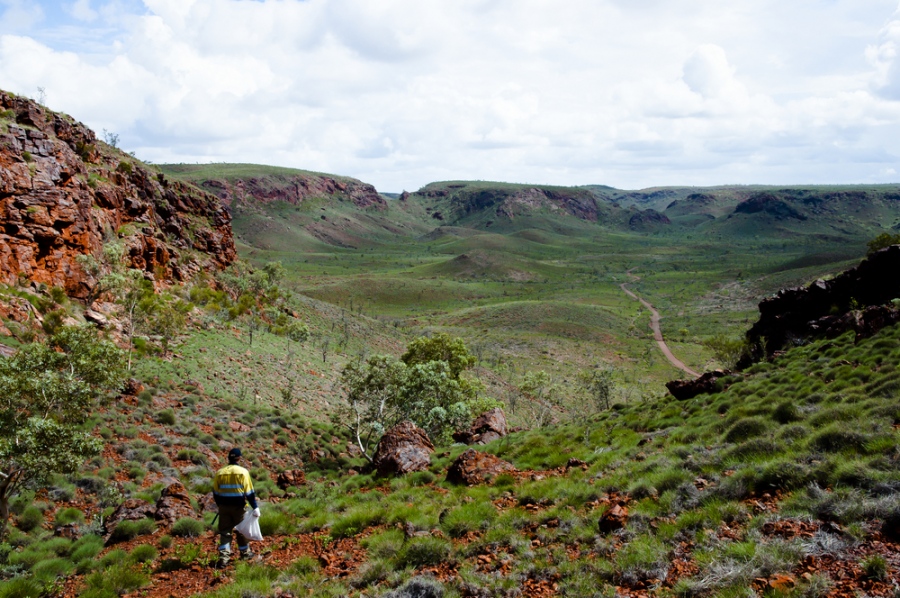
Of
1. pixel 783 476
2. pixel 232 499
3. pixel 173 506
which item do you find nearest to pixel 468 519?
pixel 232 499

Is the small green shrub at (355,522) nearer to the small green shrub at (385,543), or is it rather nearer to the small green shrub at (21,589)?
the small green shrub at (385,543)

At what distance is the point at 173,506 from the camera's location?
1209cm

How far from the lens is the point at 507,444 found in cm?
1753

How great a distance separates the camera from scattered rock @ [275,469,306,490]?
17.8 meters

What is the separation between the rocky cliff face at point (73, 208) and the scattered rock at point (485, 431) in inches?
1053

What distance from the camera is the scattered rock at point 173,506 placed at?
38.4 feet

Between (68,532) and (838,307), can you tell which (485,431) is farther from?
(838,307)

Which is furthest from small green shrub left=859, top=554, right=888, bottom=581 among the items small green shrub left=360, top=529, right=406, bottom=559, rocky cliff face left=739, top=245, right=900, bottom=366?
rocky cliff face left=739, top=245, right=900, bottom=366

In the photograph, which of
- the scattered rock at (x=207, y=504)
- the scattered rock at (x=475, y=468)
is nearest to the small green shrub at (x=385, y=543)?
the scattered rock at (x=475, y=468)

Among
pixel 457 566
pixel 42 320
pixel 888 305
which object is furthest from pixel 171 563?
pixel 888 305

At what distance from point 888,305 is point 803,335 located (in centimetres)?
521

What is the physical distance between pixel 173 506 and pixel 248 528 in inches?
150

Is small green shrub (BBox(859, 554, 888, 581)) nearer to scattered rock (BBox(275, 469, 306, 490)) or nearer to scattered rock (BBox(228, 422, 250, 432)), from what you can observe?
scattered rock (BBox(275, 469, 306, 490))

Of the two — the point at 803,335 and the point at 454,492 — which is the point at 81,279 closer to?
the point at 454,492
